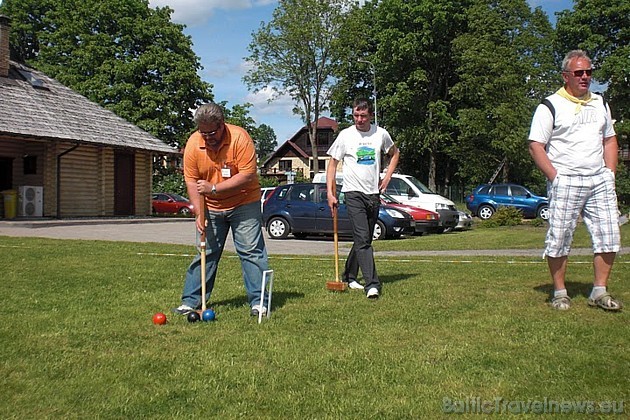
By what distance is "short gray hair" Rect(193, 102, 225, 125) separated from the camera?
569 centimetres

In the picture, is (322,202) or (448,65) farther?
(448,65)

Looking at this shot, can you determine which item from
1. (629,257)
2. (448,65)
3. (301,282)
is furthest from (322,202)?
(448,65)

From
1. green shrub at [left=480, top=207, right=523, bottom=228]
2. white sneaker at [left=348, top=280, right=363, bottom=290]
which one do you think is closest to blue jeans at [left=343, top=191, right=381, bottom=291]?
white sneaker at [left=348, top=280, right=363, bottom=290]

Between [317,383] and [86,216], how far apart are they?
25.0 metres

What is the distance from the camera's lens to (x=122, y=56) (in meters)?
45.0

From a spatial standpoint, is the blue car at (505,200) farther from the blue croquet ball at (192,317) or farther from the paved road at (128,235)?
the blue croquet ball at (192,317)

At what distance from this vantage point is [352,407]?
344cm

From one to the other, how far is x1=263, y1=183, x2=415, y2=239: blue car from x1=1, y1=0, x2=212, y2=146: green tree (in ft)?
85.0

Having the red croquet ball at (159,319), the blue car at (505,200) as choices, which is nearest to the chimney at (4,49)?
the blue car at (505,200)

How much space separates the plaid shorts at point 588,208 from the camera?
19.2ft

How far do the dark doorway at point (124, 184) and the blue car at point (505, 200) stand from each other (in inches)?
598

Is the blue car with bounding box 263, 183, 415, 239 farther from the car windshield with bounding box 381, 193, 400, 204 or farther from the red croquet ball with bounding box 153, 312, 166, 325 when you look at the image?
the red croquet ball with bounding box 153, 312, 166, 325

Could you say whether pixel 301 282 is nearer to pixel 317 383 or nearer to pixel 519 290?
pixel 519 290

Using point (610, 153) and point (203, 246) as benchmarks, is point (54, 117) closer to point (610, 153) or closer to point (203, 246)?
point (203, 246)
